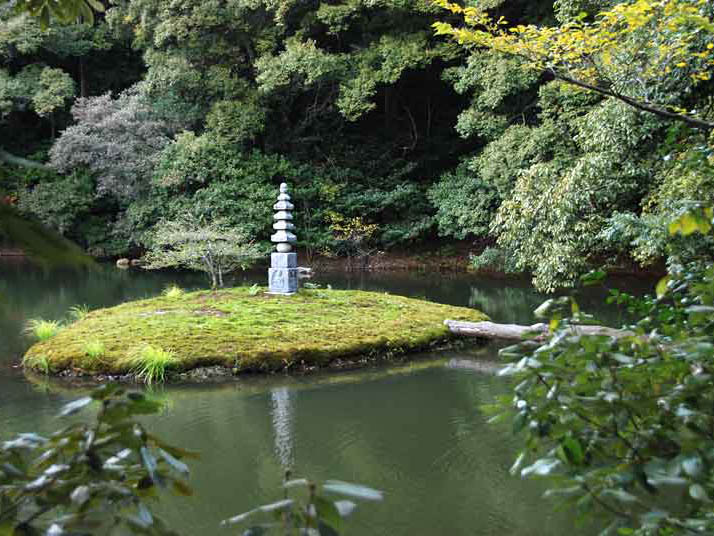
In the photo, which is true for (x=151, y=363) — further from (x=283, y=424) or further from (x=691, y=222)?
(x=691, y=222)

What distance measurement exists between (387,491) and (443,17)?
12.5 meters

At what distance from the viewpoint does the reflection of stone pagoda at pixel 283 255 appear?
26.4ft

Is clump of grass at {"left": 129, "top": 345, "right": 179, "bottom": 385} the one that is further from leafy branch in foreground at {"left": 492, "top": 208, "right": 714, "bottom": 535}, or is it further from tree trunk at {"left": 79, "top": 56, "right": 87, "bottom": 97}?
tree trunk at {"left": 79, "top": 56, "right": 87, "bottom": 97}

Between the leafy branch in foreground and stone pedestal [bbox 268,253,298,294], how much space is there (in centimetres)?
701

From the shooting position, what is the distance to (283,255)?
26.6 ft

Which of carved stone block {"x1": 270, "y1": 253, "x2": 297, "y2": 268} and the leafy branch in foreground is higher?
carved stone block {"x1": 270, "y1": 253, "x2": 297, "y2": 268}

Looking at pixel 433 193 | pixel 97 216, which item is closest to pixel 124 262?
pixel 97 216

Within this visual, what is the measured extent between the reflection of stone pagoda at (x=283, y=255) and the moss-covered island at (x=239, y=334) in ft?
0.72

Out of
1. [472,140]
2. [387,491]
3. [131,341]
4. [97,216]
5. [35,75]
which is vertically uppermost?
[35,75]

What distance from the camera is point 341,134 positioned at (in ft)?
54.0

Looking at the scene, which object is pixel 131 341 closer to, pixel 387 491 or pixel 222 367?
pixel 222 367

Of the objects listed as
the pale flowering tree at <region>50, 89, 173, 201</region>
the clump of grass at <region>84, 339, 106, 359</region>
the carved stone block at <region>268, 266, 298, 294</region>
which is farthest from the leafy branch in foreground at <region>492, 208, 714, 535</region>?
the pale flowering tree at <region>50, 89, 173, 201</region>

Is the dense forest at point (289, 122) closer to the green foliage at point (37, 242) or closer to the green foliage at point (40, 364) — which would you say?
the green foliage at point (40, 364)

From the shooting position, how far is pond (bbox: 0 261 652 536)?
3.16m
